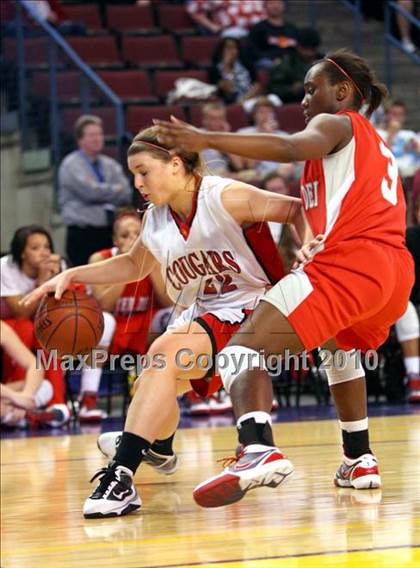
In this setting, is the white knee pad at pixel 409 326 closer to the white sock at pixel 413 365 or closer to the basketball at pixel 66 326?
the white sock at pixel 413 365

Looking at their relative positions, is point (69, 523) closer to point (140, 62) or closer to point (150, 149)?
point (150, 149)

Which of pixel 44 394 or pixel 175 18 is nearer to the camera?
pixel 44 394

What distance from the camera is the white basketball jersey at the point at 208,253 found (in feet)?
14.7

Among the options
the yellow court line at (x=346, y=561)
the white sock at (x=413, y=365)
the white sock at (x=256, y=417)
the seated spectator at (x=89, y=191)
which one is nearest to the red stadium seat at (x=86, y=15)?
the seated spectator at (x=89, y=191)

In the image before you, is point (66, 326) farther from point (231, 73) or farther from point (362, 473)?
point (231, 73)

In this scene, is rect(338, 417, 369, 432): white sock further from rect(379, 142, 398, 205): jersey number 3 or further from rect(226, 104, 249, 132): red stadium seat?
rect(226, 104, 249, 132): red stadium seat

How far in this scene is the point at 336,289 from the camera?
13.1 feet

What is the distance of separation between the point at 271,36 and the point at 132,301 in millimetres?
5190

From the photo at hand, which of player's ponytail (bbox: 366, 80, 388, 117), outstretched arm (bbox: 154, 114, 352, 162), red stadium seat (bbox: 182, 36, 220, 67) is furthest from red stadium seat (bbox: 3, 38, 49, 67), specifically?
outstretched arm (bbox: 154, 114, 352, 162)

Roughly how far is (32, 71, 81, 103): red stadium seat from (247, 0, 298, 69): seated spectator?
248 cm

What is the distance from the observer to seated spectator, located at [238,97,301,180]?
972cm

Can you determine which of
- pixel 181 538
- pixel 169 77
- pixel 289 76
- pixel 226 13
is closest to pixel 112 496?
pixel 181 538

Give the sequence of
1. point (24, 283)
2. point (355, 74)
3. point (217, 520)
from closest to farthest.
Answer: point (217, 520), point (355, 74), point (24, 283)

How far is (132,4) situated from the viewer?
12.7 m
